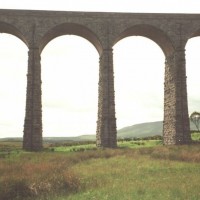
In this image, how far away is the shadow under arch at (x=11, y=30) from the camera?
103ft

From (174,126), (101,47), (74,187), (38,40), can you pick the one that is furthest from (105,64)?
(74,187)

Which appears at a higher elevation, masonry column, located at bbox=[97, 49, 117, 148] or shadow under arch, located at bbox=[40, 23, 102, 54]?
shadow under arch, located at bbox=[40, 23, 102, 54]

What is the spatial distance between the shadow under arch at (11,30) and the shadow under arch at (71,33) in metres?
1.78

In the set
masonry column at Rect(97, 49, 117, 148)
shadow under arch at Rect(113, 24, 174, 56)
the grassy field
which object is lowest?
the grassy field

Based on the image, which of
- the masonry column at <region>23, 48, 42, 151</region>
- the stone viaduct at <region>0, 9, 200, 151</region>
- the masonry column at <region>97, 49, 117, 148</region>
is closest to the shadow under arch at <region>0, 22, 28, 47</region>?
the stone viaduct at <region>0, 9, 200, 151</region>

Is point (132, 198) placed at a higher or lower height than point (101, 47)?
lower

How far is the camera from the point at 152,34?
3378 cm

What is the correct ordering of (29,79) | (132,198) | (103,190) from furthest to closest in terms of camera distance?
(29,79)
(103,190)
(132,198)

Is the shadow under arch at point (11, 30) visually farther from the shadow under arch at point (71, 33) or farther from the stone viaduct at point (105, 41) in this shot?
the shadow under arch at point (71, 33)

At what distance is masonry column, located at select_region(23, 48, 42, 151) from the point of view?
30297 mm

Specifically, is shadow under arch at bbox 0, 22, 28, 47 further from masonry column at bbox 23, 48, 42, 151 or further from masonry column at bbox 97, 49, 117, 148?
masonry column at bbox 97, 49, 117, 148

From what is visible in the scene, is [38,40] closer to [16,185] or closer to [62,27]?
[62,27]

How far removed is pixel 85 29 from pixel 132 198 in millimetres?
23641

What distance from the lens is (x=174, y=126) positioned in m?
32.0
